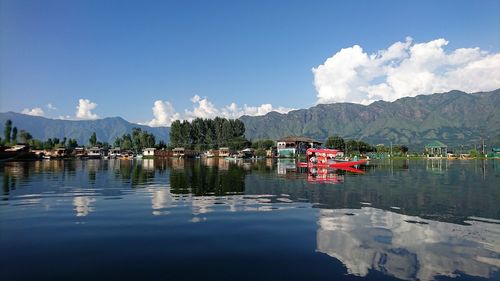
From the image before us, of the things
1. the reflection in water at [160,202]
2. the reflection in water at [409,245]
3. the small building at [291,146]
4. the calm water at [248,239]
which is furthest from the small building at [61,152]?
the reflection in water at [409,245]

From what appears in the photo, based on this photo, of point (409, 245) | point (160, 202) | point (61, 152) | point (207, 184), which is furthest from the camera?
point (61, 152)

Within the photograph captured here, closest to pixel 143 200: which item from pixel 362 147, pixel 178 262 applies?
pixel 178 262

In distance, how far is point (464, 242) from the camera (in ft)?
43.4

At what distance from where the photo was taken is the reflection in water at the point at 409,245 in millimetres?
10258

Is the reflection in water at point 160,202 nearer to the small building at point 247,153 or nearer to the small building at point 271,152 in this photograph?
the small building at point 247,153

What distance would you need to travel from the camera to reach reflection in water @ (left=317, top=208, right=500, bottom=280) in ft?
33.7

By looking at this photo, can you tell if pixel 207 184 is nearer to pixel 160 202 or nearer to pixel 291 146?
pixel 160 202

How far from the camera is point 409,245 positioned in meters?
12.8

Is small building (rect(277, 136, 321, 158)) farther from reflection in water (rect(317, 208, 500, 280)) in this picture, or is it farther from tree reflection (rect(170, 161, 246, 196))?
reflection in water (rect(317, 208, 500, 280))

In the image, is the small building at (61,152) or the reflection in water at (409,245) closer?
the reflection in water at (409,245)

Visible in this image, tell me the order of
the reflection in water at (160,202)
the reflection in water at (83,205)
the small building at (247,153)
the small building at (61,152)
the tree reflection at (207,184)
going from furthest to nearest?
the small building at (247,153), the small building at (61,152), the tree reflection at (207,184), the reflection in water at (160,202), the reflection in water at (83,205)

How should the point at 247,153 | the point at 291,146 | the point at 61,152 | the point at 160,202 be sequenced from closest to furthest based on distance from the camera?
1. the point at 160,202
2. the point at 61,152
3. the point at 291,146
4. the point at 247,153

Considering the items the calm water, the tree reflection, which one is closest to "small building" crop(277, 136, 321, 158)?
the tree reflection

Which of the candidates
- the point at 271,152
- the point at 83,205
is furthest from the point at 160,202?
the point at 271,152
